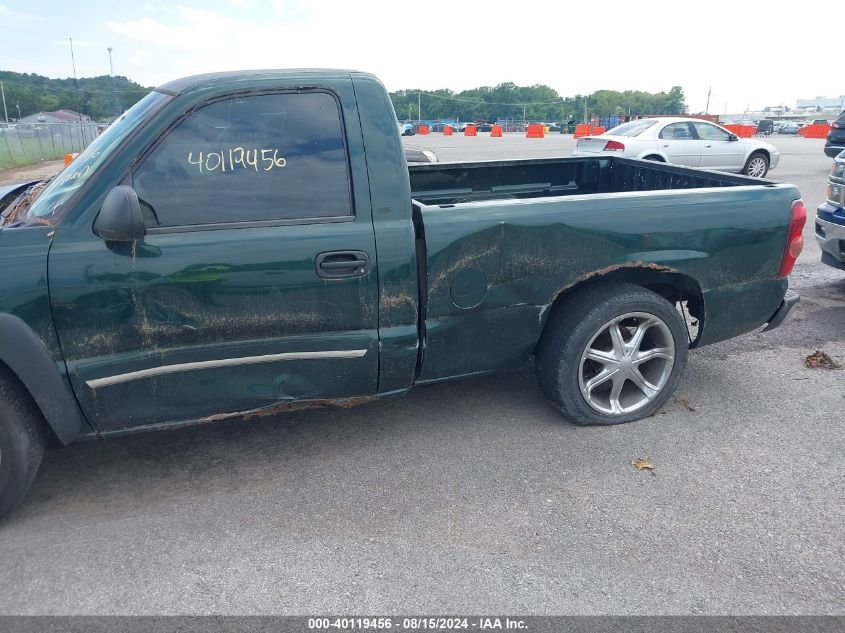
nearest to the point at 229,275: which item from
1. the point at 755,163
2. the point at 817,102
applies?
the point at 755,163

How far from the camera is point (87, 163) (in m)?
3.07

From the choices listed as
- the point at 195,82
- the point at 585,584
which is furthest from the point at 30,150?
the point at 585,584

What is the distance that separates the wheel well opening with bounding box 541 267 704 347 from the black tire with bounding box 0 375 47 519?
2570mm

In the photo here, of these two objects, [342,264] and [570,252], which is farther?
[570,252]

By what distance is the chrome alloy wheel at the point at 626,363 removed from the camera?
147 inches

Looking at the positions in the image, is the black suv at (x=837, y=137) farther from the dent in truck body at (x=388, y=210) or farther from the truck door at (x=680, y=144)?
the dent in truck body at (x=388, y=210)

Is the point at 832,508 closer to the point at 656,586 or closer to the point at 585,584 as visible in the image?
the point at 656,586

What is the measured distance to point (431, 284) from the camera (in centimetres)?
327

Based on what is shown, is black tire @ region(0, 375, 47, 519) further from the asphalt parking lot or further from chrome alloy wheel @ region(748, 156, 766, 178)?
chrome alloy wheel @ region(748, 156, 766, 178)

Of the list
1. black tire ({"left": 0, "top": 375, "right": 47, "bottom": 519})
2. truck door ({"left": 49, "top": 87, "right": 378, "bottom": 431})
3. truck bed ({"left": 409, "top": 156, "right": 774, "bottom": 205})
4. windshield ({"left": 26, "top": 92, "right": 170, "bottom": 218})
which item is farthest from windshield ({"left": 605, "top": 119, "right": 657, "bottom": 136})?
black tire ({"left": 0, "top": 375, "right": 47, "bottom": 519})

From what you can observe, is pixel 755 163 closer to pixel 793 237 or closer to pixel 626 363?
pixel 793 237

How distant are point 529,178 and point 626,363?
2094mm

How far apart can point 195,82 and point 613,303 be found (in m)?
2.39

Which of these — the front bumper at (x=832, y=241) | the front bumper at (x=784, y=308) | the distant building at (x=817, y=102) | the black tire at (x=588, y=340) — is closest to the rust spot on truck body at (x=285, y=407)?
the black tire at (x=588, y=340)
